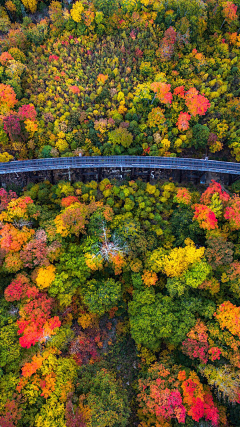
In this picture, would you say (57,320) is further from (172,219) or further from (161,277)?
(172,219)

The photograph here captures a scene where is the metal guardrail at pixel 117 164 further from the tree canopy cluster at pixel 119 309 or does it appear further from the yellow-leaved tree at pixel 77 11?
the yellow-leaved tree at pixel 77 11

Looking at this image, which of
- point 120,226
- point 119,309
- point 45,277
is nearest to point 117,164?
point 120,226

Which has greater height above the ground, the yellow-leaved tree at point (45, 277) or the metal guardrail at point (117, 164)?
the metal guardrail at point (117, 164)

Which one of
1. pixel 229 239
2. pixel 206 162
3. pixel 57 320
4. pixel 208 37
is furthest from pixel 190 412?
pixel 208 37

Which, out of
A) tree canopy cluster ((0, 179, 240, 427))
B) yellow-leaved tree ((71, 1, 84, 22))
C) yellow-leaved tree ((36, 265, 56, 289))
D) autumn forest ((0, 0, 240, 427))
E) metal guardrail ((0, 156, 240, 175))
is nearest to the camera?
tree canopy cluster ((0, 179, 240, 427))

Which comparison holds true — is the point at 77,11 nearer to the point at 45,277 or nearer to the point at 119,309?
the point at 45,277

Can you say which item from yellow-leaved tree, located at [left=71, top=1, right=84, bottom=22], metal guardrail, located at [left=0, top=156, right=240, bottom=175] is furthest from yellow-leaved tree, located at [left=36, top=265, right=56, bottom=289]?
yellow-leaved tree, located at [left=71, top=1, right=84, bottom=22]

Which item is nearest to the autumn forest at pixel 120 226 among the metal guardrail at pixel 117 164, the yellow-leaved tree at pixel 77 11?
the yellow-leaved tree at pixel 77 11

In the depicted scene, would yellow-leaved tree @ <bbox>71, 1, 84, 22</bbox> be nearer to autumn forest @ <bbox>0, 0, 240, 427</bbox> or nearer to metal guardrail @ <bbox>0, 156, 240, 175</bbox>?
autumn forest @ <bbox>0, 0, 240, 427</bbox>
